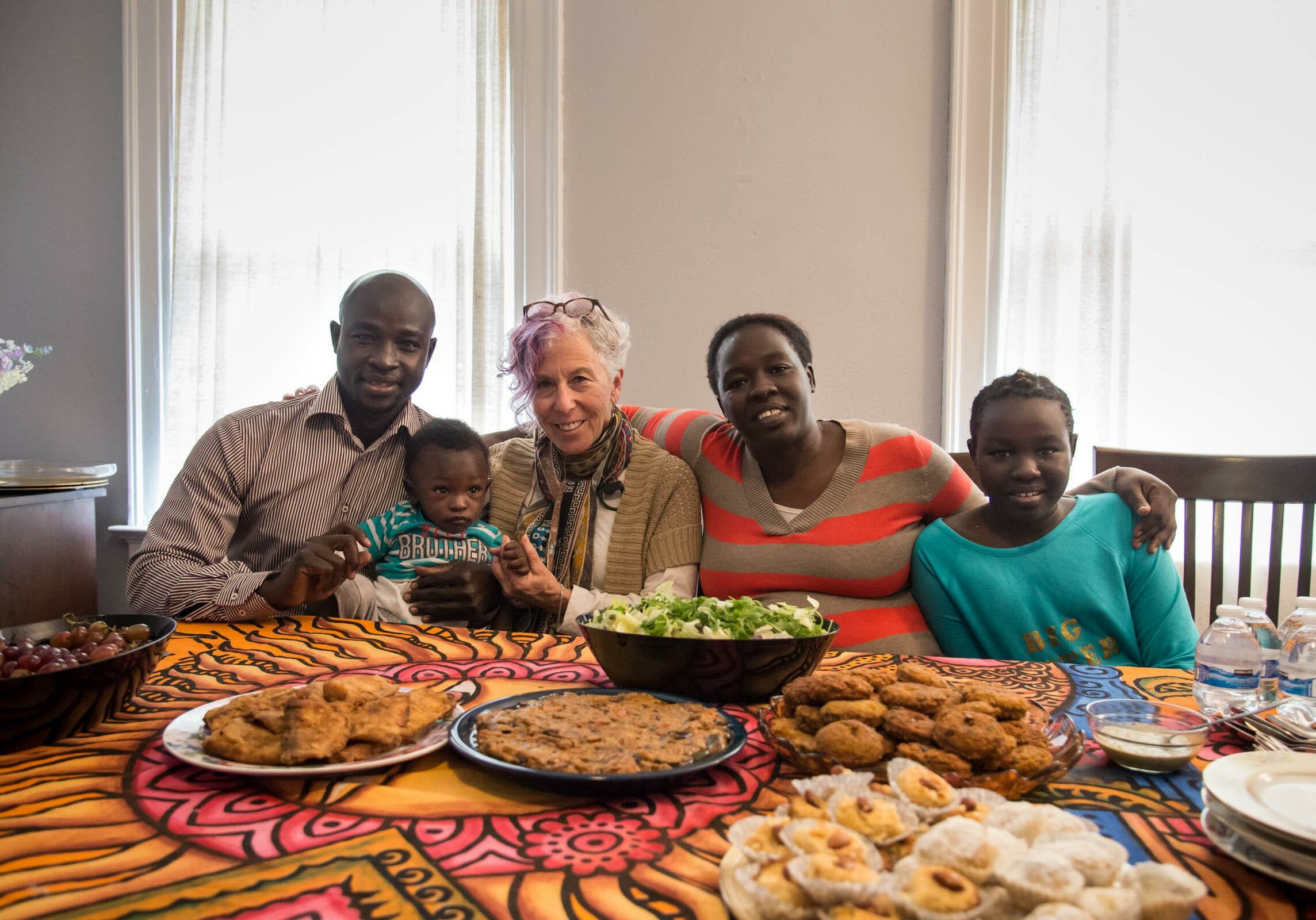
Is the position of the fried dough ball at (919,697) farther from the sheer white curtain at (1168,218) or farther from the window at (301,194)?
the window at (301,194)

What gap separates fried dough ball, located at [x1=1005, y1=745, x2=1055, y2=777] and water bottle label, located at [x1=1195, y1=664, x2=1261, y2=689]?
471 millimetres

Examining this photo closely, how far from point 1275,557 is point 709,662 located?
185cm

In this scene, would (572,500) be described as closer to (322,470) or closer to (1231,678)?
(322,470)

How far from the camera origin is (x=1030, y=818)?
0.70 metres

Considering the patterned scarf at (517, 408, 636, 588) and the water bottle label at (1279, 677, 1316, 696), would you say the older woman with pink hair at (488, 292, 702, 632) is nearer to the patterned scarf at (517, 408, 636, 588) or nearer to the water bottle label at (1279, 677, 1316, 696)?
the patterned scarf at (517, 408, 636, 588)

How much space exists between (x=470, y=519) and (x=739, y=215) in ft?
6.43

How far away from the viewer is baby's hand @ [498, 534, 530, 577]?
6.21 feet

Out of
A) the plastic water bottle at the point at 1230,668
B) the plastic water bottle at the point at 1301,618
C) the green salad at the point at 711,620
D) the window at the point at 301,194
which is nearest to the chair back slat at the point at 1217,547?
the plastic water bottle at the point at 1301,618

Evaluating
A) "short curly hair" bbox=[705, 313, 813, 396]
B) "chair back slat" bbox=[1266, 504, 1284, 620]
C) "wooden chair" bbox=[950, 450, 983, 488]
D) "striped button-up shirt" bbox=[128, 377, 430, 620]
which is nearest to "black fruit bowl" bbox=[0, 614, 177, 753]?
"striped button-up shirt" bbox=[128, 377, 430, 620]

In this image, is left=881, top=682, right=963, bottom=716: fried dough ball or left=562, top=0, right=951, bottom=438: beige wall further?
left=562, top=0, right=951, bottom=438: beige wall

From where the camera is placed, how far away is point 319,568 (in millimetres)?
Answer: 1685

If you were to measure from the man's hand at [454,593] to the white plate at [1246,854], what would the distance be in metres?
1.51

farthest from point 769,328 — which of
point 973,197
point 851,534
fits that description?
point 973,197

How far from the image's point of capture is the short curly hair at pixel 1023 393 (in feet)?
6.41
